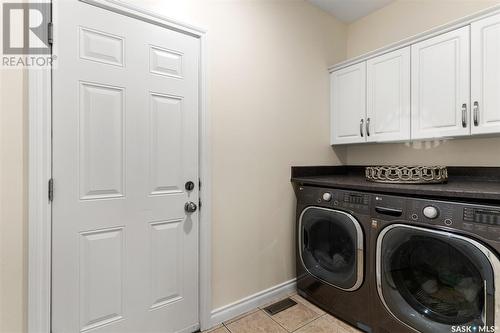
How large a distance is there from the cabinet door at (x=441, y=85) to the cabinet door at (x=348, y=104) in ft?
1.39

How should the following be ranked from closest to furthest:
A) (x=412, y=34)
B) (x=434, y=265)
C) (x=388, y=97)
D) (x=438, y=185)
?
1. (x=434, y=265)
2. (x=438, y=185)
3. (x=388, y=97)
4. (x=412, y=34)

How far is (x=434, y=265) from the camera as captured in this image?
1.40 m

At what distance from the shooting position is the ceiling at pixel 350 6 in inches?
92.5

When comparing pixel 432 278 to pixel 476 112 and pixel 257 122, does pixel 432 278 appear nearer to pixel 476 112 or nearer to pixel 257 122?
pixel 476 112

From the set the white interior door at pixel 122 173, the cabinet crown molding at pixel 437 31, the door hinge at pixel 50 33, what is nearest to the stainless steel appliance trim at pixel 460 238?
the white interior door at pixel 122 173

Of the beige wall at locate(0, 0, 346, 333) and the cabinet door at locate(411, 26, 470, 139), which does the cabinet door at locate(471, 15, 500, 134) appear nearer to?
the cabinet door at locate(411, 26, 470, 139)

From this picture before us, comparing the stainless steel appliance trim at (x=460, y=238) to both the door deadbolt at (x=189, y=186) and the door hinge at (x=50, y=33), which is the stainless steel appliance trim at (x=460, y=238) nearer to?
the door deadbolt at (x=189, y=186)

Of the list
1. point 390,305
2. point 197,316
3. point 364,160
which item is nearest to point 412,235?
point 390,305

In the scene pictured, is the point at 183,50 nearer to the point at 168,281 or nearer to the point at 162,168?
the point at 162,168

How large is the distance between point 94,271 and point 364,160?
2.55m

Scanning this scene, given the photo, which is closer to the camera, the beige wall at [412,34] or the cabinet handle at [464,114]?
the cabinet handle at [464,114]

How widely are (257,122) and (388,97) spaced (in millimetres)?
1172

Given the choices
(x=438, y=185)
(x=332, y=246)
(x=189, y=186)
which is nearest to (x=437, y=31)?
(x=438, y=185)

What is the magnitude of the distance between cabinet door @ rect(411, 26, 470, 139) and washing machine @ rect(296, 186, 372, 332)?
2.74 feet
